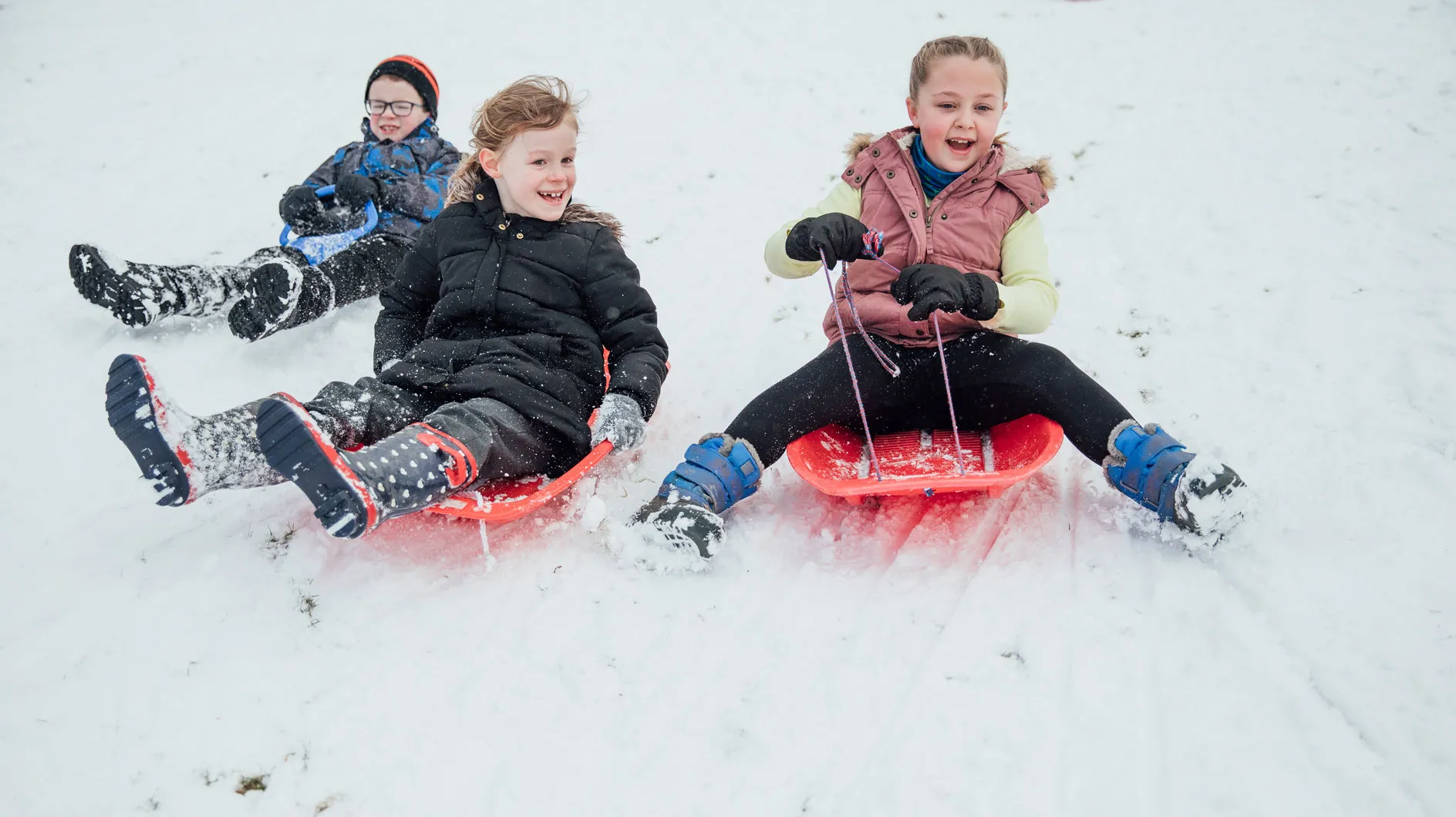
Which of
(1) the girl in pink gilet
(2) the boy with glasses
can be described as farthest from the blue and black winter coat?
(1) the girl in pink gilet

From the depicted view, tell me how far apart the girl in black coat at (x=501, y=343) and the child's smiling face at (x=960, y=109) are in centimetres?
107

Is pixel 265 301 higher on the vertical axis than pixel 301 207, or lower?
lower

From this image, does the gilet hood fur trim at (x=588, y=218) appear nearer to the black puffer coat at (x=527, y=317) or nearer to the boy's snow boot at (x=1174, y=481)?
the black puffer coat at (x=527, y=317)

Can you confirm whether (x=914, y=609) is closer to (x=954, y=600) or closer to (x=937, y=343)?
(x=954, y=600)

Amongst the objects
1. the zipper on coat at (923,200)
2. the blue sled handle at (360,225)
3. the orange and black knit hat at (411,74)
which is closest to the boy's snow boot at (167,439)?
the zipper on coat at (923,200)

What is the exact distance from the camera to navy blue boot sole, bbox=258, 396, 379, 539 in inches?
84.6

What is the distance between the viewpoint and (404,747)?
2.04 metres

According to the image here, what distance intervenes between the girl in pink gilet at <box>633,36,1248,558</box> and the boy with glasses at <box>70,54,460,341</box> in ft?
6.63

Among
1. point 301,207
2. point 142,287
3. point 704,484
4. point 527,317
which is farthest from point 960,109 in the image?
point 142,287

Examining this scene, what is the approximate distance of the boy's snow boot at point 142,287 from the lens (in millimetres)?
3811

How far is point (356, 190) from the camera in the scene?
429cm

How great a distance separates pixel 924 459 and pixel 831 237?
0.78m

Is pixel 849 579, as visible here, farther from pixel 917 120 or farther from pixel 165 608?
pixel 165 608

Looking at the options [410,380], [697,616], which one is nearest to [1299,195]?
[697,616]
